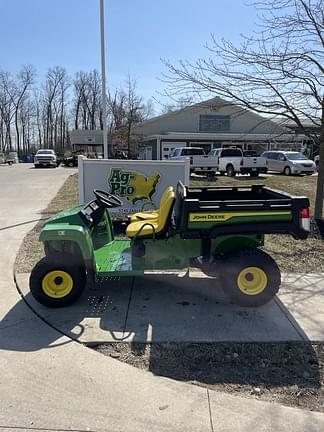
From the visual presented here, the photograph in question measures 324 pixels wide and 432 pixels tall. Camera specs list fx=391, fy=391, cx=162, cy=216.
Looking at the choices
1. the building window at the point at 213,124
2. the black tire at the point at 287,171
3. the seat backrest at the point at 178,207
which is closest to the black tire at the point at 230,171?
the black tire at the point at 287,171

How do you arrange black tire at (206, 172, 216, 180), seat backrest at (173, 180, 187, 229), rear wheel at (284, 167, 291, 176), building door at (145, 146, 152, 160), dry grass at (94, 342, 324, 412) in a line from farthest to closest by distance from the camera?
building door at (145, 146, 152, 160), rear wheel at (284, 167, 291, 176), black tire at (206, 172, 216, 180), seat backrest at (173, 180, 187, 229), dry grass at (94, 342, 324, 412)

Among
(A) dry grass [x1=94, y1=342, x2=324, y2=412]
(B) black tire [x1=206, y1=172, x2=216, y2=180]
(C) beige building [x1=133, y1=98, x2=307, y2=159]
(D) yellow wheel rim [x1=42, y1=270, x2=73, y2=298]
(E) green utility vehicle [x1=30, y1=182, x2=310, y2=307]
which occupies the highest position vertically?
(C) beige building [x1=133, y1=98, x2=307, y2=159]

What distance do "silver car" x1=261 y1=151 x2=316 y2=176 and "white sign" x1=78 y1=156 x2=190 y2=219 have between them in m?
17.9

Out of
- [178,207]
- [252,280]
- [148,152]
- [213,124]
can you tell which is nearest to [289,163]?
[213,124]

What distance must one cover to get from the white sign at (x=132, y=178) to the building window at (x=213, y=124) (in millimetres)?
33284

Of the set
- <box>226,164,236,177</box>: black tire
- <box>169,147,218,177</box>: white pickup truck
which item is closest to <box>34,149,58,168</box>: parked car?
<box>169,147,218,177</box>: white pickup truck

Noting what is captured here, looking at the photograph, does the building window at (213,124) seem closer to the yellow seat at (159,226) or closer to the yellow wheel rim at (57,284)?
the yellow seat at (159,226)

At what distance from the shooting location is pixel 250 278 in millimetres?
4238

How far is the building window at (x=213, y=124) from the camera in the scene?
132ft

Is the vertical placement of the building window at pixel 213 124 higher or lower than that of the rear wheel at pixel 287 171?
higher

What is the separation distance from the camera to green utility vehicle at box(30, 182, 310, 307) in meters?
4.14

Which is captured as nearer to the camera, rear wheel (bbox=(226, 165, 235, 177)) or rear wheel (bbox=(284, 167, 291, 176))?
rear wheel (bbox=(226, 165, 235, 177))

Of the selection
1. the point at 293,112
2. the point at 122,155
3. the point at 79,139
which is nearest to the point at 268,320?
the point at 293,112

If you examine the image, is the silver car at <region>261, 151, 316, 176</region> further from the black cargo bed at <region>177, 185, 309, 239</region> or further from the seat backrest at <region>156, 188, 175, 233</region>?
the seat backrest at <region>156, 188, 175, 233</region>
